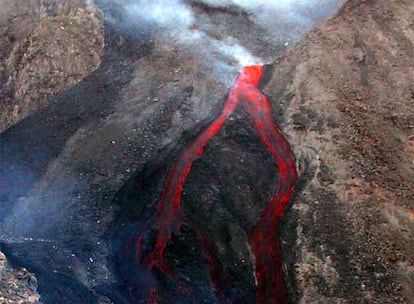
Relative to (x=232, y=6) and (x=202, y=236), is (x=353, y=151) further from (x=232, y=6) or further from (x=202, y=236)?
(x=232, y=6)

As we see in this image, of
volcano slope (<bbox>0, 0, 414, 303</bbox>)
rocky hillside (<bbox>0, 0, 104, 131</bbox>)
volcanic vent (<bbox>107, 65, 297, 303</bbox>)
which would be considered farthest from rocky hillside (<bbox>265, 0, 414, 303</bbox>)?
rocky hillside (<bbox>0, 0, 104, 131</bbox>)

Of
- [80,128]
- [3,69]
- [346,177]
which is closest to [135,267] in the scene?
[80,128]

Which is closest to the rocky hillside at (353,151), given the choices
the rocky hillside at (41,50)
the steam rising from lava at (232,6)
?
the steam rising from lava at (232,6)

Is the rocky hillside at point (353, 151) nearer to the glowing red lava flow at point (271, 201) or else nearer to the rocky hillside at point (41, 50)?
the glowing red lava flow at point (271, 201)

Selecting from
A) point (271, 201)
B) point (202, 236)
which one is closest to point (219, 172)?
point (271, 201)

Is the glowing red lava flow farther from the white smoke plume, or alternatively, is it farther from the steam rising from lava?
the steam rising from lava

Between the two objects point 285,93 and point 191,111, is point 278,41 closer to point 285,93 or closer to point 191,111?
point 285,93
